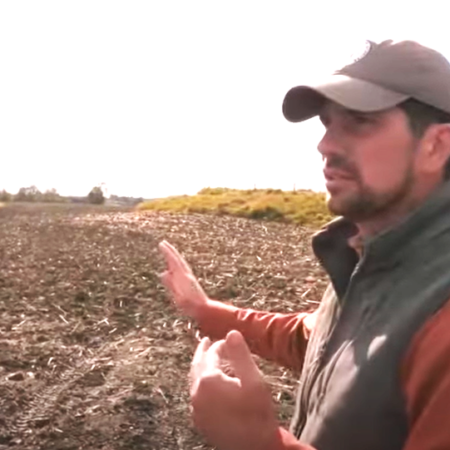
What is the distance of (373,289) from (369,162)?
0.30m

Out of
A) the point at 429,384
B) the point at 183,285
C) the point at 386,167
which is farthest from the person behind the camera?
the point at 183,285

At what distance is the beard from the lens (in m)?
2.27

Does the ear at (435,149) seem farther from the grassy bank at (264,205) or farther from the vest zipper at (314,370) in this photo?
the grassy bank at (264,205)

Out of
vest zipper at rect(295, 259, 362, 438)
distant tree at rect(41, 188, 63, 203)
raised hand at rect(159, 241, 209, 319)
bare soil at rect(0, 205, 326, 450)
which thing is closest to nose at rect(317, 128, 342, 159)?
vest zipper at rect(295, 259, 362, 438)

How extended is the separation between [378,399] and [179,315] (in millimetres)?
6972

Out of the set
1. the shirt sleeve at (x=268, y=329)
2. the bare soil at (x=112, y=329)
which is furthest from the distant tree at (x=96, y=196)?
the shirt sleeve at (x=268, y=329)

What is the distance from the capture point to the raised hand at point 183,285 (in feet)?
10.7

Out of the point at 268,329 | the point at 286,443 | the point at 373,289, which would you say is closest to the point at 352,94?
the point at 373,289

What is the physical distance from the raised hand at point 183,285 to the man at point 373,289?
736mm

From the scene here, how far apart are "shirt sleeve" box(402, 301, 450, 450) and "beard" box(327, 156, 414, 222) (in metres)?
0.37

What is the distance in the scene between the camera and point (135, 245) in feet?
50.0

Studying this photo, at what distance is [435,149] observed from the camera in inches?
89.7

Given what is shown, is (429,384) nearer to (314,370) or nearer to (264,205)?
(314,370)

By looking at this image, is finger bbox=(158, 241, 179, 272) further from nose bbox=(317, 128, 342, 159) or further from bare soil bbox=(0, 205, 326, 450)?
bare soil bbox=(0, 205, 326, 450)
